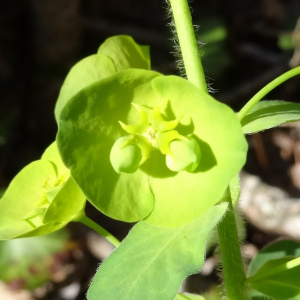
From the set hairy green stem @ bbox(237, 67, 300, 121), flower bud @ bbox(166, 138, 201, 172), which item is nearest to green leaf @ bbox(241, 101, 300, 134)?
hairy green stem @ bbox(237, 67, 300, 121)

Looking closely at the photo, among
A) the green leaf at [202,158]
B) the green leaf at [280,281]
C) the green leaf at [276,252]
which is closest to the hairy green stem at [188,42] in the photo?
the green leaf at [202,158]

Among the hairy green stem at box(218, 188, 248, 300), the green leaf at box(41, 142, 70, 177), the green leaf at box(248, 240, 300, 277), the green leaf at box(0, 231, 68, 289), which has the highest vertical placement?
the green leaf at box(41, 142, 70, 177)

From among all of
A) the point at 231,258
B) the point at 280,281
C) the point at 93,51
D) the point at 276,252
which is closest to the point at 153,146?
the point at 231,258

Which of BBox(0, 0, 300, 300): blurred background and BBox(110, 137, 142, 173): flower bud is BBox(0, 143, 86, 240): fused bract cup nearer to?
BBox(110, 137, 142, 173): flower bud

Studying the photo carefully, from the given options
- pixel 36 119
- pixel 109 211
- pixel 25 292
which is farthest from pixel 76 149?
pixel 36 119

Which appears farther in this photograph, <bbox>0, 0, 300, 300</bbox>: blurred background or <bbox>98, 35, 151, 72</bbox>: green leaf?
<bbox>0, 0, 300, 300</bbox>: blurred background

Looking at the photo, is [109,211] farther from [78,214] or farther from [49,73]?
[49,73]
